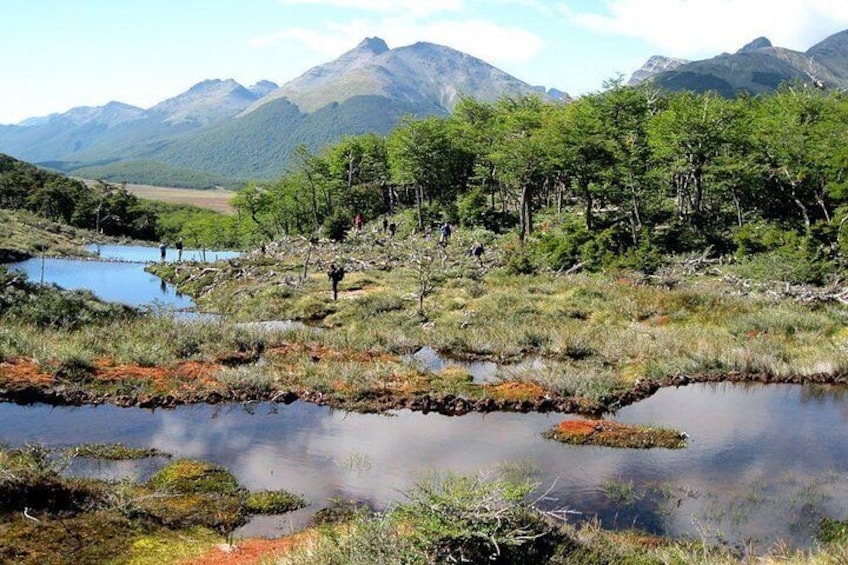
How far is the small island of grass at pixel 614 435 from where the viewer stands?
1806 centimetres

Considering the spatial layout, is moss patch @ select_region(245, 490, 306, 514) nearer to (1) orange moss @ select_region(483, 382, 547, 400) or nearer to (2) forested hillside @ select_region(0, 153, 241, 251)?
(1) orange moss @ select_region(483, 382, 547, 400)

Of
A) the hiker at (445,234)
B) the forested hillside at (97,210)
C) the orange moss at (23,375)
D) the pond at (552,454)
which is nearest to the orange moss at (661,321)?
the pond at (552,454)

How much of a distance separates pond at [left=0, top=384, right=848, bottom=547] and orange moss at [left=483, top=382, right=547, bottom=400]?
128cm

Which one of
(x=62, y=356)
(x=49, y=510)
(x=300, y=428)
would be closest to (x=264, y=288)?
(x=62, y=356)

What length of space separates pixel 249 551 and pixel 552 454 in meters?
8.53

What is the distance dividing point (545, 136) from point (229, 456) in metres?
47.1

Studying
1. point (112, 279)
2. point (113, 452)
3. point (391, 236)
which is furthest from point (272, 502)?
point (112, 279)

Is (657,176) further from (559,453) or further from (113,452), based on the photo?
(113,452)

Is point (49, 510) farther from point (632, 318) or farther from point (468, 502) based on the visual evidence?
point (632, 318)

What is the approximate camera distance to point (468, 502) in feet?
33.0

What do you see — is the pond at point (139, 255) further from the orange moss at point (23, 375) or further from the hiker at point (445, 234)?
the orange moss at point (23, 375)

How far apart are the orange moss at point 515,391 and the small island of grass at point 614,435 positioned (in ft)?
8.83

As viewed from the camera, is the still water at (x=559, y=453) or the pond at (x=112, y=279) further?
the pond at (x=112, y=279)

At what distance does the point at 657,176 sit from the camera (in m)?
55.5
